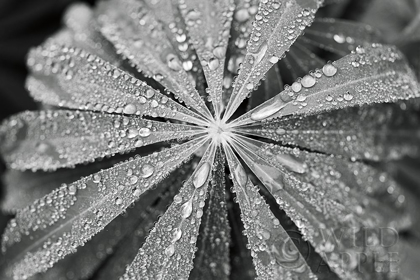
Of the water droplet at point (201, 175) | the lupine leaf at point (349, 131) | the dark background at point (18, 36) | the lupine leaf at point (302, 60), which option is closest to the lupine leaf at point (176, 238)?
the water droplet at point (201, 175)

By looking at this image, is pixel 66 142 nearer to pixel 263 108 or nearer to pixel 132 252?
pixel 132 252

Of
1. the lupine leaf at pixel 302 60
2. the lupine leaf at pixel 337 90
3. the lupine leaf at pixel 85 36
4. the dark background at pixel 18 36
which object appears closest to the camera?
the lupine leaf at pixel 337 90

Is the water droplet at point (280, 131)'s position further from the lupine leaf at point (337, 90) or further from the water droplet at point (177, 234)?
the water droplet at point (177, 234)

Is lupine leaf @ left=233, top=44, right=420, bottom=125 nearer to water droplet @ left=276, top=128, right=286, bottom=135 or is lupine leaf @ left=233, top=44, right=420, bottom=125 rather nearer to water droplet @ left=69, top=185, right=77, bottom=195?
water droplet @ left=276, top=128, right=286, bottom=135

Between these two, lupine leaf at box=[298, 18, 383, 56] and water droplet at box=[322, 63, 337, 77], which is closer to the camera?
water droplet at box=[322, 63, 337, 77]

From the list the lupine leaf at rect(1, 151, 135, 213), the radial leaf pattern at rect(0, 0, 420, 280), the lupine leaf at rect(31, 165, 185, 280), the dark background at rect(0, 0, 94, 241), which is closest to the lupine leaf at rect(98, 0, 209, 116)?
the radial leaf pattern at rect(0, 0, 420, 280)

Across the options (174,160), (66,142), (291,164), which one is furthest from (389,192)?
(66,142)
